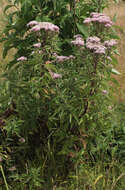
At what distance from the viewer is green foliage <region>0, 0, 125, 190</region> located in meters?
2.56

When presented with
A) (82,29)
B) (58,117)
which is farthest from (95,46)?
(82,29)

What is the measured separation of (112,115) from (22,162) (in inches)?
38.2

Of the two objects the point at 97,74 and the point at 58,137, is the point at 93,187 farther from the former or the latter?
the point at 97,74

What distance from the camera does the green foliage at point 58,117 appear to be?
8.41 feet

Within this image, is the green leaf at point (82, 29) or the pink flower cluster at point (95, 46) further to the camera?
the green leaf at point (82, 29)

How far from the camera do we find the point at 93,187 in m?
2.72

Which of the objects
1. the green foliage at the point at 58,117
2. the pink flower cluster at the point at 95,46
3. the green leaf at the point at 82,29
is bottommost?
the green foliage at the point at 58,117

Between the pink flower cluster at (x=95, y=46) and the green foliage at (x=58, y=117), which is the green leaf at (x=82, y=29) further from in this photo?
the pink flower cluster at (x=95, y=46)

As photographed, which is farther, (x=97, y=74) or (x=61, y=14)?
(x=61, y=14)

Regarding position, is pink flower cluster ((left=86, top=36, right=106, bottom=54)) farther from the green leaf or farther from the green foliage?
the green leaf

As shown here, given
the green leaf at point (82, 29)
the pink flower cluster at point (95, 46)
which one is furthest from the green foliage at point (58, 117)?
the green leaf at point (82, 29)

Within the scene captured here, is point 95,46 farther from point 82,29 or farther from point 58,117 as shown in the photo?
point 82,29

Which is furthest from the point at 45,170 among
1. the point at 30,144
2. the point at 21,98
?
the point at 21,98

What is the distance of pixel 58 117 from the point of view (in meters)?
2.69
